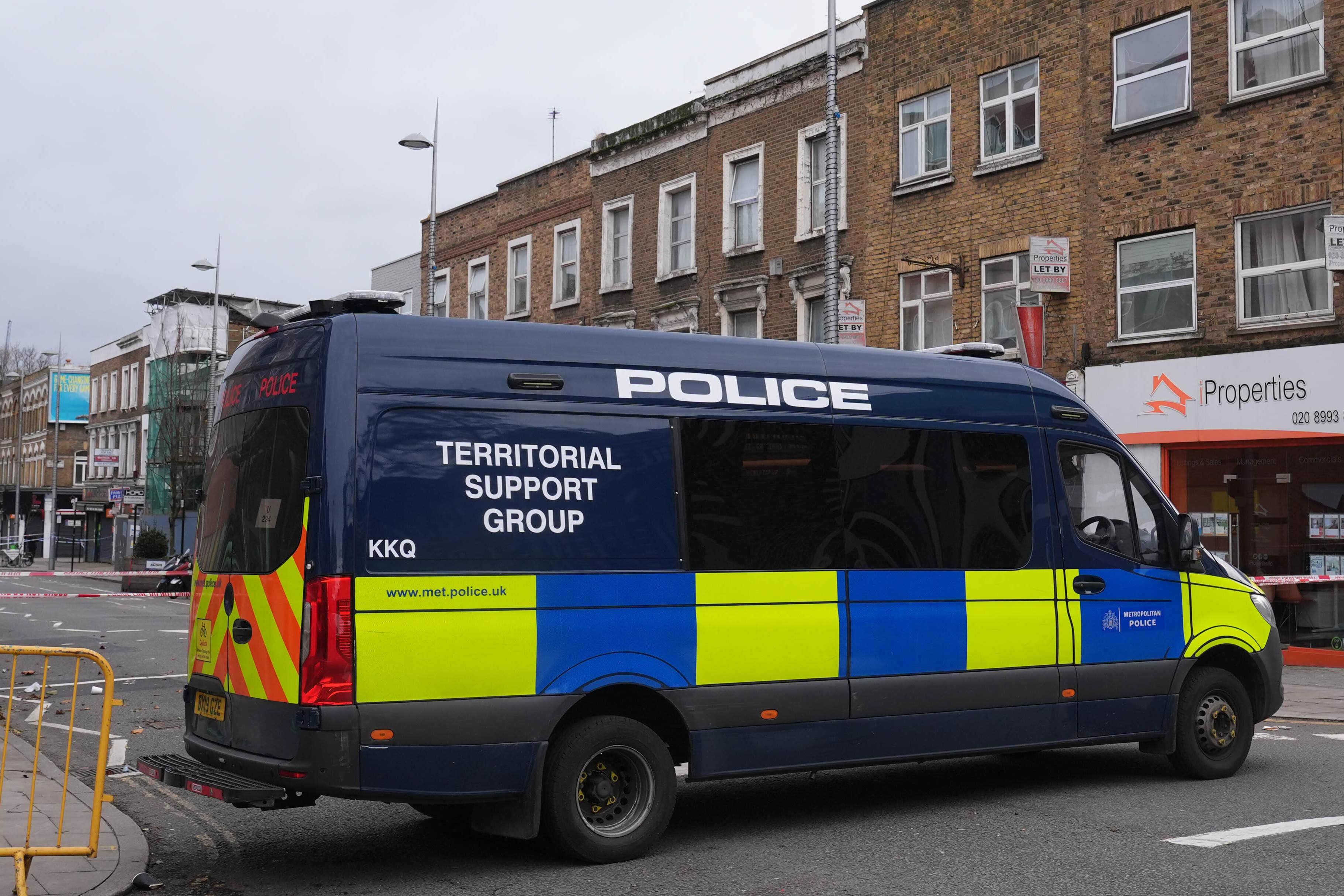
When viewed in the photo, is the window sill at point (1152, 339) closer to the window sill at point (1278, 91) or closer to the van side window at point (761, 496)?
the window sill at point (1278, 91)

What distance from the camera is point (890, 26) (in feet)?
77.3

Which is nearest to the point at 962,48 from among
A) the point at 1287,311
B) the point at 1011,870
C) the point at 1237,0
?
the point at 1237,0

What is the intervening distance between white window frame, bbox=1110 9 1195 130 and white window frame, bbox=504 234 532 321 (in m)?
17.1

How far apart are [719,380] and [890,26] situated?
18.0 m

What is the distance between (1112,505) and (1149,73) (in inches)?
498

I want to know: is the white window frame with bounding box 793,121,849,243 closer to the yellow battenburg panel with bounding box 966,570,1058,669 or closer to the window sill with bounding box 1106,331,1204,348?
the window sill with bounding box 1106,331,1204,348

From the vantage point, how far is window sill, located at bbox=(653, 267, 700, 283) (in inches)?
1110

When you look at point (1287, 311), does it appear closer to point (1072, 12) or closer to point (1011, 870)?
point (1072, 12)

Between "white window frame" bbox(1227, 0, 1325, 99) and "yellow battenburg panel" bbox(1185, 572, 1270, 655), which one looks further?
"white window frame" bbox(1227, 0, 1325, 99)

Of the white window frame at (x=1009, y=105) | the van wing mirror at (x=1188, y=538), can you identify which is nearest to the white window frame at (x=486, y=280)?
the white window frame at (x=1009, y=105)

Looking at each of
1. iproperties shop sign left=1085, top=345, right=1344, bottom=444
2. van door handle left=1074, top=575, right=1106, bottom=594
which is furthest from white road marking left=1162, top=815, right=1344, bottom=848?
iproperties shop sign left=1085, top=345, right=1344, bottom=444

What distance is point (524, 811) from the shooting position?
20.8ft

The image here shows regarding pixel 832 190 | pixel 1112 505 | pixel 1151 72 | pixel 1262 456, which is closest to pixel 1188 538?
pixel 1112 505

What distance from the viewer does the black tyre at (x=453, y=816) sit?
6996 mm
